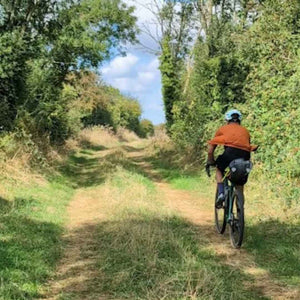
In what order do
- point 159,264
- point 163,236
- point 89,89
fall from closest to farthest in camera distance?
point 159,264 < point 163,236 < point 89,89

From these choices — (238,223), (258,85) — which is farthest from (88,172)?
(238,223)

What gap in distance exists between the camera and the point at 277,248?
6594 millimetres

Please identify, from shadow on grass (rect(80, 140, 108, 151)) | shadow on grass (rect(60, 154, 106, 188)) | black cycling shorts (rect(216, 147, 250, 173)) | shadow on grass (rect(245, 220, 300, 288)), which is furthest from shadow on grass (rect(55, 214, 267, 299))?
shadow on grass (rect(80, 140, 108, 151))

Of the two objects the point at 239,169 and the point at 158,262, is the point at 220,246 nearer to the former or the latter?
the point at 239,169

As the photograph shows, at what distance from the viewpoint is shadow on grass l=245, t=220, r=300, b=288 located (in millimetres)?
5629

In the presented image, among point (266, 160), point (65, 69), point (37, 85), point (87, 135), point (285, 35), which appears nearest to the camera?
point (266, 160)

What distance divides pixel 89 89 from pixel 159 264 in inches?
1281

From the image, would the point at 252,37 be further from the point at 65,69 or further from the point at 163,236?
the point at 163,236

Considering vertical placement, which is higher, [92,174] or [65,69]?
[65,69]

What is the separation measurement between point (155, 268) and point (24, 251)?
80.3 inches

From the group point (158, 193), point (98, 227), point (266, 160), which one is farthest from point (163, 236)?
point (158, 193)

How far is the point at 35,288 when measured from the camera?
16.0 ft

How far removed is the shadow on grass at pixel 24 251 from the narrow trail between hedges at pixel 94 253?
0.19 metres

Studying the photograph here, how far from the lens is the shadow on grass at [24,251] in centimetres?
481
